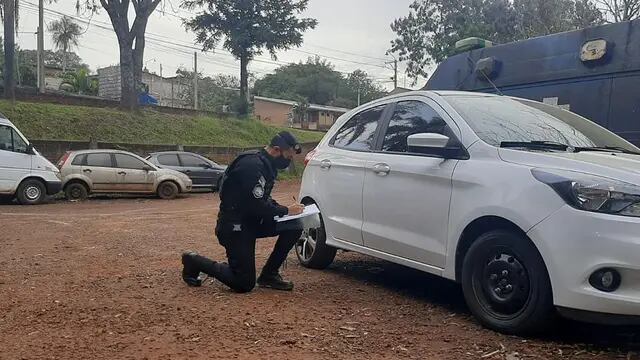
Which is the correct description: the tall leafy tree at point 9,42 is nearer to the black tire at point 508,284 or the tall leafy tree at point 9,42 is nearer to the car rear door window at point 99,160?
the car rear door window at point 99,160

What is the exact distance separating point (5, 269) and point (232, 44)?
28.0 m

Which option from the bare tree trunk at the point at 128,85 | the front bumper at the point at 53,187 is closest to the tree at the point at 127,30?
the bare tree trunk at the point at 128,85

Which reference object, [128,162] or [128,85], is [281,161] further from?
[128,85]

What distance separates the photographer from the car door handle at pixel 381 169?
15.8ft

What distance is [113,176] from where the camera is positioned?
53.7 feet

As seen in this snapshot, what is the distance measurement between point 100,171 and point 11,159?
2529 mm

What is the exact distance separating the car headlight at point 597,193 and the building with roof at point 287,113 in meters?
51.7

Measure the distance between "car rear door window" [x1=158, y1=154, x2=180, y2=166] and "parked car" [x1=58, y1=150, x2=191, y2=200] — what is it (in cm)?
152

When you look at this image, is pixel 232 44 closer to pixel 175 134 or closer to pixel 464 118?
pixel 175 134

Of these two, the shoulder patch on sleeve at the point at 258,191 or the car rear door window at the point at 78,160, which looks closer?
the shoulder patch on sleeve at the point at 258,191

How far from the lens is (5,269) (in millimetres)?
6168

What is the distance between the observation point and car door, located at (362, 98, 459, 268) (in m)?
4.32

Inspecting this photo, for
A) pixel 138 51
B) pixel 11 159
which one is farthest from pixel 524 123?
pixel 138 51

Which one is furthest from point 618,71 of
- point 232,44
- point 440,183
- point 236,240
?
point 232,44
